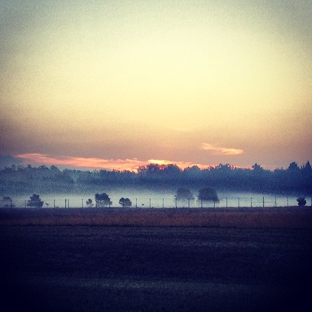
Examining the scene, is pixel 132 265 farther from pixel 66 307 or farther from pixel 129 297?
pixel 66 307

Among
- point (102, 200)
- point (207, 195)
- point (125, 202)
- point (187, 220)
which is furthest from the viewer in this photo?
point (207, 195)

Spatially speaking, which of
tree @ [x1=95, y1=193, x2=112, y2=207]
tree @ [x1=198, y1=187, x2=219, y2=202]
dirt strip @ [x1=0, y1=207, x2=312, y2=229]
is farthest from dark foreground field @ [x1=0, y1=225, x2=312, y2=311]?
tree @ [x1=198, y1=187, x2=219, y2=202]

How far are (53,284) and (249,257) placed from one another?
10.6 metres

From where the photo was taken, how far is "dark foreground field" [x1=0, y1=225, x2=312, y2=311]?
13.0 metres

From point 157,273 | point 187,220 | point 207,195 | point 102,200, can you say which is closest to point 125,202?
point 102,200

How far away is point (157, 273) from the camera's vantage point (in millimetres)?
17656

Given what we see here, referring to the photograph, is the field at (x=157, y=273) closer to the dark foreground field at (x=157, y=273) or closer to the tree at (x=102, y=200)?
the dark foreground field at (x=157, y=273)

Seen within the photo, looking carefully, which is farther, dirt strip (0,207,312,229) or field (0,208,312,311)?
dirt strip (0,207,312,229)

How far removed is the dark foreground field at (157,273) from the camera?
511 inches

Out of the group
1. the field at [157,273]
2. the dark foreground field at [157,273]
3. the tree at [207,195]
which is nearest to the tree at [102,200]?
the tree at [207,195]

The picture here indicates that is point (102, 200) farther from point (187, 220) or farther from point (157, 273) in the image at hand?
point (157, 273)

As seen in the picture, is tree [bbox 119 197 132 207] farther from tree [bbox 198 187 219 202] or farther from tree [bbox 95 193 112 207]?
tree [bbox 198 187 219 202]

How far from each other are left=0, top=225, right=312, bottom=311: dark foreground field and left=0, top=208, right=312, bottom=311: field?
33 millimetres

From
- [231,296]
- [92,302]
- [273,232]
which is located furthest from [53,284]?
[273,232]
